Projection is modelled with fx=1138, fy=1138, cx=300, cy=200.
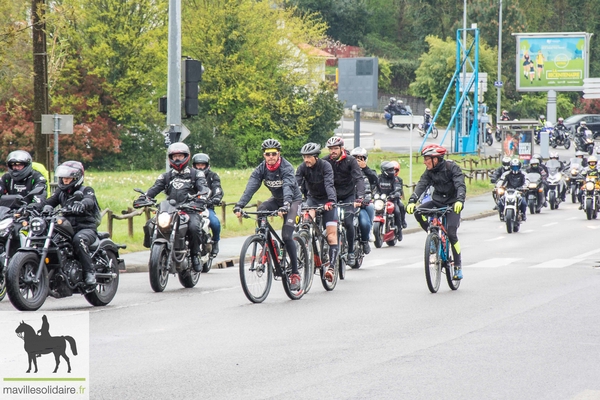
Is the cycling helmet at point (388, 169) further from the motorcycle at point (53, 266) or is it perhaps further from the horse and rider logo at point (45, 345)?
the horse and rider logo at point (45, 345)

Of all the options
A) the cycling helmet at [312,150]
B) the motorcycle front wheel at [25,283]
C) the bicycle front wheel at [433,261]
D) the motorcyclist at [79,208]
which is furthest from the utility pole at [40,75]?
the motorcycle front wheel at [25,283]

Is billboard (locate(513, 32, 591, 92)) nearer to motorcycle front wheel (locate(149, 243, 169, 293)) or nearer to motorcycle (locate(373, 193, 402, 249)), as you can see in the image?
motorcycle (locate(373, 193, 402, 249))

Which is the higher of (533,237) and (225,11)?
(225,11)

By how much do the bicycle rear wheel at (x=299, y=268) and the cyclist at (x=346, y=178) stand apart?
87.0 inches

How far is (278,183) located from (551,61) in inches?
2345

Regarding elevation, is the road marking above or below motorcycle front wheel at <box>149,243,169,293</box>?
below

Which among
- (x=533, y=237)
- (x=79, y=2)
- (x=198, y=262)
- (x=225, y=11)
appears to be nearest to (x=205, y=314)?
(x=198, y=262)

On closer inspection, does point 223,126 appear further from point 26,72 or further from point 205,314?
point 205,314

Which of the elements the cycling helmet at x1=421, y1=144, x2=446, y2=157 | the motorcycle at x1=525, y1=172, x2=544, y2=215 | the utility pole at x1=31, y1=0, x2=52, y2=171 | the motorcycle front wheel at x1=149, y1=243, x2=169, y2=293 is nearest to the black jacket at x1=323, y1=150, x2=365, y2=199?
the cycling helmet at x1=421, y1=144, x2=446, y2=157

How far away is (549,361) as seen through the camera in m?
9.12

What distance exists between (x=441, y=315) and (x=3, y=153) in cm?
4146

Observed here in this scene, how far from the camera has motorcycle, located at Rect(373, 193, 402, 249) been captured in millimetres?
22531

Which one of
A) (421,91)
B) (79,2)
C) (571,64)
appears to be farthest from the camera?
(421,91)

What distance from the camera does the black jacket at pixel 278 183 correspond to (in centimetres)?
1323
